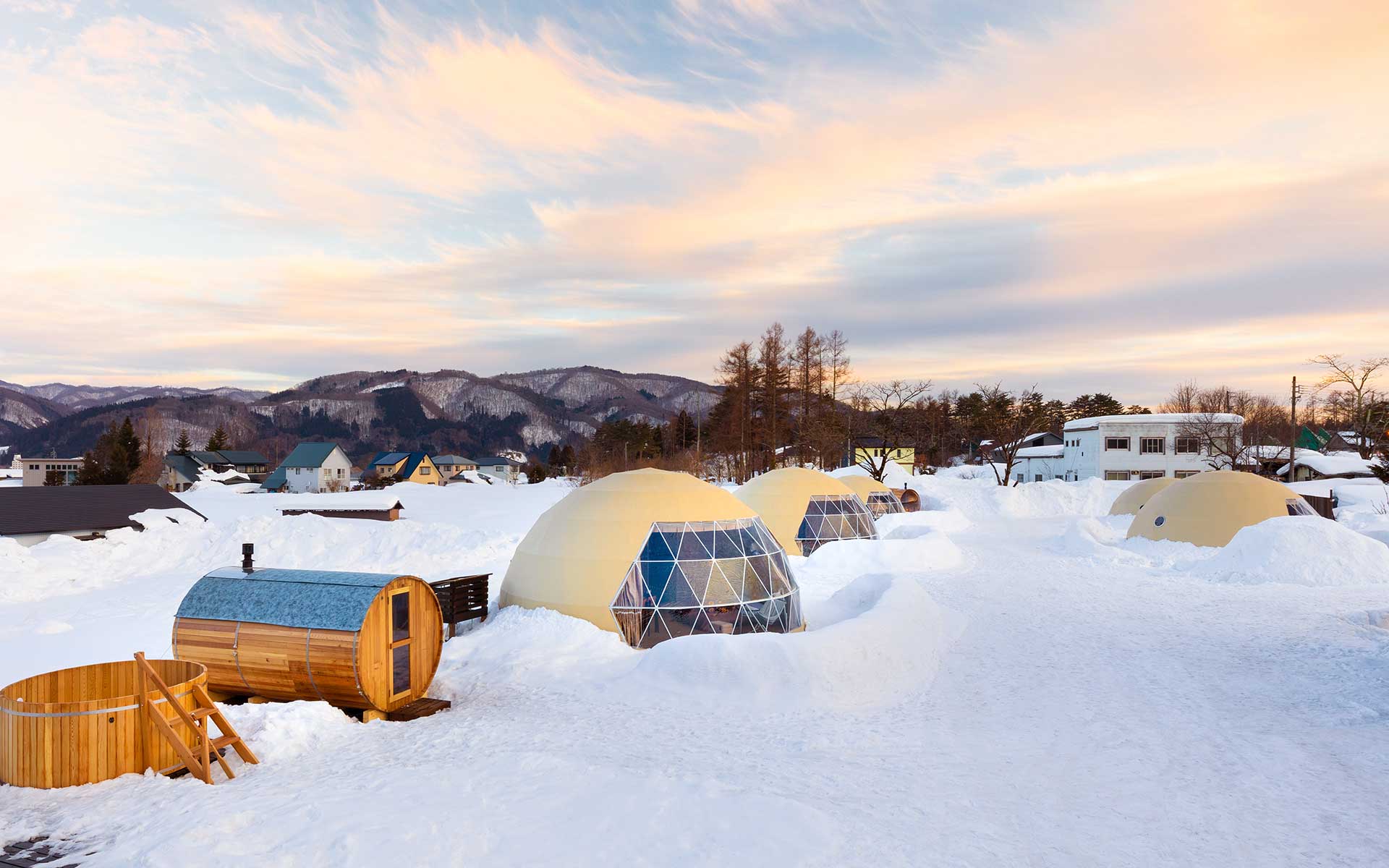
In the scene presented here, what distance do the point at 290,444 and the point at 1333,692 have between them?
6291 inches

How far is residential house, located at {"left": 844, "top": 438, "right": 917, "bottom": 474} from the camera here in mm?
66438

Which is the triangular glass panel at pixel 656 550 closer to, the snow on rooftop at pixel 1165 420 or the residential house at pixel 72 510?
the residential house at pixel 72 510

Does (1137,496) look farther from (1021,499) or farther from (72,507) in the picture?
(72,507)

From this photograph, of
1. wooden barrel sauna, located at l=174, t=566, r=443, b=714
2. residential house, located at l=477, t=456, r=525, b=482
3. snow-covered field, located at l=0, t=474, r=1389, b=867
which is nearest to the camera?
snow-covered field, located at l=0, t=474, r=1389, b=867

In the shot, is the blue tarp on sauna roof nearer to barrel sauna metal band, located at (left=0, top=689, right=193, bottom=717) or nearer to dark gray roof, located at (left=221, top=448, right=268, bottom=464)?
barrel sauna metal band, located at (left=0, top=689, right=193, bottom=717)

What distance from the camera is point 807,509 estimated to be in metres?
26.1

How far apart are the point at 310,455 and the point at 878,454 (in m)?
55.0

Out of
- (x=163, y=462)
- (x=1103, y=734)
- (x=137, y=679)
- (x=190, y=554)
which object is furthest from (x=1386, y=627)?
(x=163, y=462)

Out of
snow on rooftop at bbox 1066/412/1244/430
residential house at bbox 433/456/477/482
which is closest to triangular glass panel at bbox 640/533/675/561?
snow on rooftop at bbox 1066/412/1244/430

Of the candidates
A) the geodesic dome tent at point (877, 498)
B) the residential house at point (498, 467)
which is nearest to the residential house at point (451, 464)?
the residential house at point (498, 467)

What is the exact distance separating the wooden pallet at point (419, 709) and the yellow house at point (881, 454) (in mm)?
55818

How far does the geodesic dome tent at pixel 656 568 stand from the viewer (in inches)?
550

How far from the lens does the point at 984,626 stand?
51.8 feet

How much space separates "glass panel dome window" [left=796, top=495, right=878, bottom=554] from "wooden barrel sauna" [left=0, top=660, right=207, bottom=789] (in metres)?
19.5
